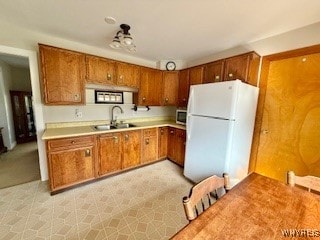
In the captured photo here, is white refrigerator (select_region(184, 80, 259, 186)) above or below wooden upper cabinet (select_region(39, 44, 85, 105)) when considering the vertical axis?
below

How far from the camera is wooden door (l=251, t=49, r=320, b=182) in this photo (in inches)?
82.6

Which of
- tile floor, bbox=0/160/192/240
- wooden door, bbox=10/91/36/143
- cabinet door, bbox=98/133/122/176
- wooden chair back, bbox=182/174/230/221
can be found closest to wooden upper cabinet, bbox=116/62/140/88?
cabinet door, bbox=98/133/122/176

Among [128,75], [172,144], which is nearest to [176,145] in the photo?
[172,144]

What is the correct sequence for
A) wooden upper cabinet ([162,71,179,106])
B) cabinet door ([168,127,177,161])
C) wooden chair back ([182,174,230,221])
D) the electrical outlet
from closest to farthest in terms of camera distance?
wooden chair back ([182,174,230,221]), the electrical outlet, cabinet door ([168,127,177,161]), wooden upper cabinet ([162,71,179,106])

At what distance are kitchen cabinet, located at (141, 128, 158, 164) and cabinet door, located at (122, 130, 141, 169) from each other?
0.12 m

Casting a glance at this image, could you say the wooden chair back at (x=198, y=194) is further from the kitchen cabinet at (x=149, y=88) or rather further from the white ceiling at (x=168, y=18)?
the kitchen cabinet at (x=149, y=88)

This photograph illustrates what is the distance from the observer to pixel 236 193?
110cm

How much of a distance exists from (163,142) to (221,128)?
64.2 inches

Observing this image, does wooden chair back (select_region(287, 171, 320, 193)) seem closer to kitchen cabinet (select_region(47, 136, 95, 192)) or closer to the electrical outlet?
kitchen cabinet (select_region(47, 136, 95, 192))

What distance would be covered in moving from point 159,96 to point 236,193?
2.71m

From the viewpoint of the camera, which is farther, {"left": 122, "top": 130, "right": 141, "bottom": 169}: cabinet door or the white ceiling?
{"left": 122, "top": 130, "right": 141, "bottom": 169}: cabinet door

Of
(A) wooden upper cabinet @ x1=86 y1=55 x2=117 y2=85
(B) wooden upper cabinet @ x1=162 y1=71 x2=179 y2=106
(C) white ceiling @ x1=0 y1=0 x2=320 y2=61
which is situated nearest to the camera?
(C) white ceiling @ x1=0 y1=0 x2=320 y2=61

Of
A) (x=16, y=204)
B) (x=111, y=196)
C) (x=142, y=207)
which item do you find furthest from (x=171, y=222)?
(x=16, y=204)

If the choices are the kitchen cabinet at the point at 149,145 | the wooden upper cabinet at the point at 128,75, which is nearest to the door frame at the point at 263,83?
the kitchen cabinet at the point at 149,145
